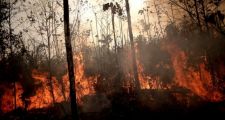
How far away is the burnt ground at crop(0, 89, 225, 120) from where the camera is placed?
21.1 metres

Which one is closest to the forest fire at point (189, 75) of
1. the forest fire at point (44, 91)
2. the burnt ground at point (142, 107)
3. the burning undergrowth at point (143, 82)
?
the burning undergrowth at point (143, 82)

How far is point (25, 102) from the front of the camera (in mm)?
31906

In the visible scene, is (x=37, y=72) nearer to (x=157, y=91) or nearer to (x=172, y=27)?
(x=157, y=91)

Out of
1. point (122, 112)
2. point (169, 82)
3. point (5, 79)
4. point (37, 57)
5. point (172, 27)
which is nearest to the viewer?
point (122, 112)

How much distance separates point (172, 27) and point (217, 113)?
940 inches

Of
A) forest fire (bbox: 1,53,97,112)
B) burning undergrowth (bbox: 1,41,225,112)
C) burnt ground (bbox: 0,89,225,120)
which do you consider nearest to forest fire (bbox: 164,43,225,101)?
burning undergrowth (bbox: 1,41,225,112)

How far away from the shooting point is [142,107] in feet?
76.1

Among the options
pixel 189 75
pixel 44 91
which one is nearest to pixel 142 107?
pixel 189 75

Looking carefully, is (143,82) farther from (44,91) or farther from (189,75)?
(44,91)

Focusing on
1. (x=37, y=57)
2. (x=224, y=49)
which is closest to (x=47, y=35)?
(x=37, y=57)

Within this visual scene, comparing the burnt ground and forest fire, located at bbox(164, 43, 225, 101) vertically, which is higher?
forest fire, located at bbox(164, 43, 225, 101)

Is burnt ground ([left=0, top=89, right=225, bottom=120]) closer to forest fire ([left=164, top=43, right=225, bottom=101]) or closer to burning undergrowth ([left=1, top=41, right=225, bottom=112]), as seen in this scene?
burning undergrowth ([left=1, top=41, right=225, bottom=112])

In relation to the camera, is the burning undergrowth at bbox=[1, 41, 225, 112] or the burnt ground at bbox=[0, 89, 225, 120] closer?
the burnt ground at bbox=[0, 89, 225, 120]

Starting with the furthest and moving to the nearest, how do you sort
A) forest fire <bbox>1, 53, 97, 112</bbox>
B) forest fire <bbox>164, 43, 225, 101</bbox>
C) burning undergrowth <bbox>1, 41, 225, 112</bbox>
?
forest fire <bbox>1, 53, 97, 112</bbox> → forest fire <bbox>164, 43, 225, 101</bbox> → burning undergrowth <bbox>1, 41, 225, 112</bbox>
